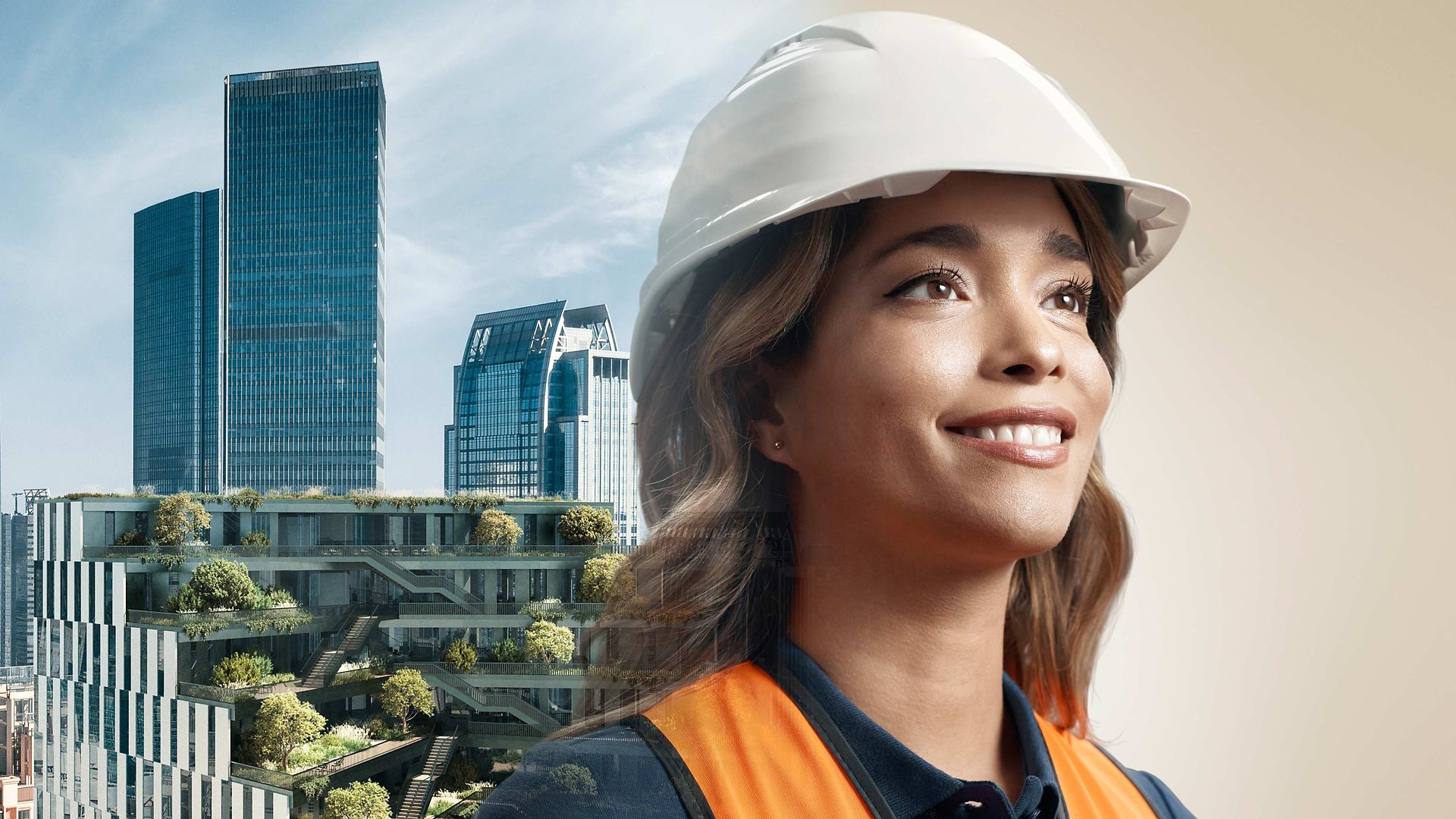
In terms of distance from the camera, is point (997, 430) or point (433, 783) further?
point (433, 783)

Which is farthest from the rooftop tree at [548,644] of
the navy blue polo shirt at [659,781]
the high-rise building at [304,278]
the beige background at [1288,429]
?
the beige background at [1288,429]

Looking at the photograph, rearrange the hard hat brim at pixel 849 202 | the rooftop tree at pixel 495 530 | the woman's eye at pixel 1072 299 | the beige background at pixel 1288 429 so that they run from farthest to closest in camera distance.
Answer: the beige background at pixel 1288 429, the rooftop tree at pixel 495 530, the woman's eye at pixel 1072 299, the hard hat brim at pixel 849 202

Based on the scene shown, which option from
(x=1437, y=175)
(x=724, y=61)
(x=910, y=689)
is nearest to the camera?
(x=910, y=689)

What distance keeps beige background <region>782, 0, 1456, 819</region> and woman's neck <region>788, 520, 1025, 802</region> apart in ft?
2.18

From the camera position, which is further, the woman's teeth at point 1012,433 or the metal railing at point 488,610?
the metal railing at point 488,610

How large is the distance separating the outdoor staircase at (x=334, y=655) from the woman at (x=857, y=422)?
197mm

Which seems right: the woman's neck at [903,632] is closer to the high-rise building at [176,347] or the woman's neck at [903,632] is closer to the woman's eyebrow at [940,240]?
the woman's eyebrow at [940,240]

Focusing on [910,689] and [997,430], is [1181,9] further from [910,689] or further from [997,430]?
[910,689]

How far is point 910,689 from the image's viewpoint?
975mm

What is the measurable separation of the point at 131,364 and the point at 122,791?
1.35ft

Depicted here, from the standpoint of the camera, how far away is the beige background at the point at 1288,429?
5.09ft

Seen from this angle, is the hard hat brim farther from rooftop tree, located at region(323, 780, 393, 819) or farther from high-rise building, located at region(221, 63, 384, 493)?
rooftop tree, located at region(323, 780, 393, 819)

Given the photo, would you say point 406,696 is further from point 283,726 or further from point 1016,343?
point 1016,343

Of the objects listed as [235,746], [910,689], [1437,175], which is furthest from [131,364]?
[1437,175]
